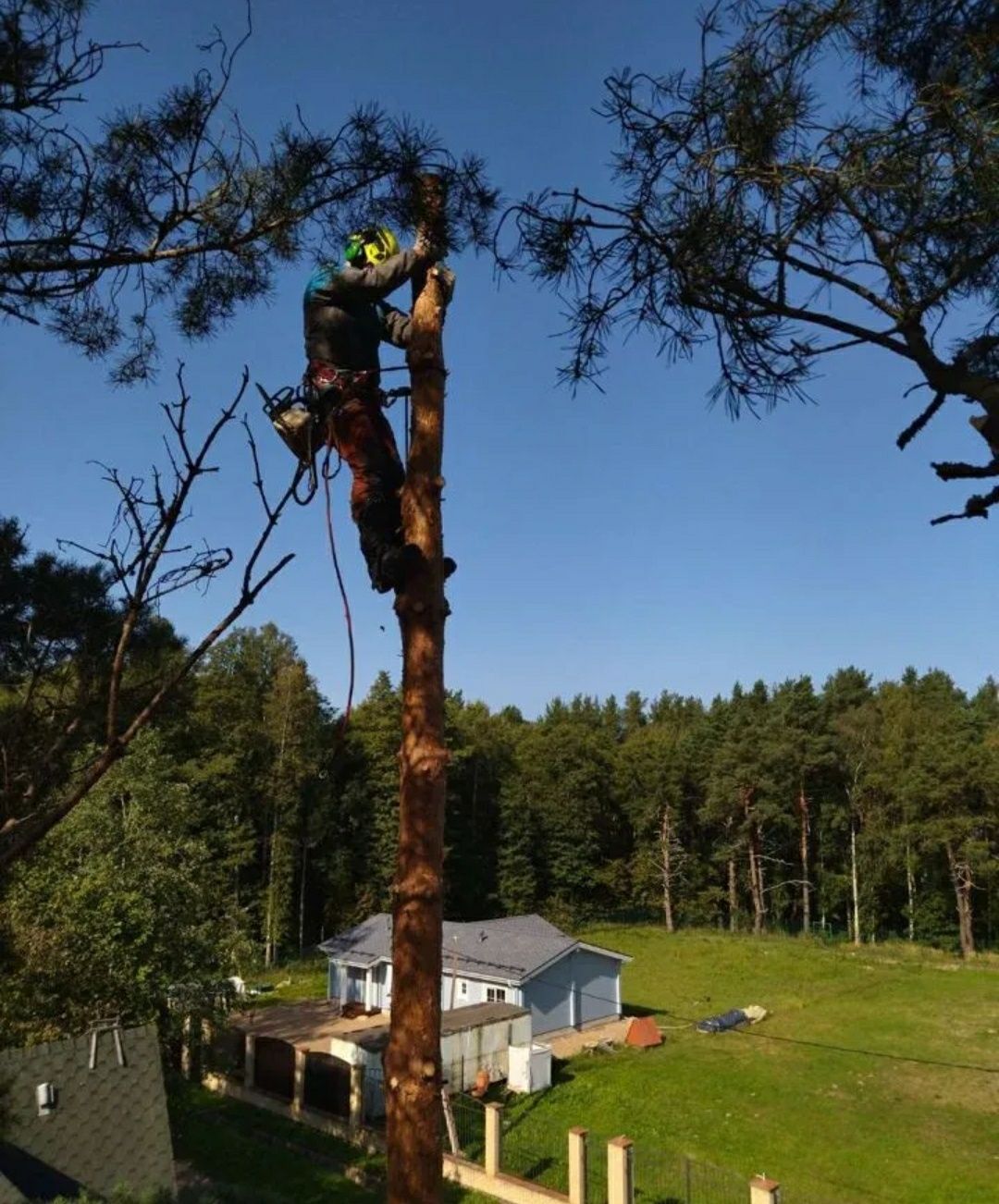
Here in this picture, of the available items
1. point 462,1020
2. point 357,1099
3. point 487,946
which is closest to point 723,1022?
point 487,946

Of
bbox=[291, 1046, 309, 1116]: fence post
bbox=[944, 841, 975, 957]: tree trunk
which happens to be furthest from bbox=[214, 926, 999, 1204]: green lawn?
bbox=[944, 841, 975, 957]: tree trunk

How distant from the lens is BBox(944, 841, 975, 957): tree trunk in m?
30.9

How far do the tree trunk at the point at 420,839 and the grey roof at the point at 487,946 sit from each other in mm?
17685

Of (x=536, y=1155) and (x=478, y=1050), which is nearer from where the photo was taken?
(x=536, y=1155)

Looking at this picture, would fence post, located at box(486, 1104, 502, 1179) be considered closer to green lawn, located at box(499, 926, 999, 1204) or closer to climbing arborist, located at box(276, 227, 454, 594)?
green lawn, located at box(499, 926, 999, 1204)

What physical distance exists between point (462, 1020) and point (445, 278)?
16071 millimetres

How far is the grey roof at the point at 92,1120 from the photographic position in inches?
266

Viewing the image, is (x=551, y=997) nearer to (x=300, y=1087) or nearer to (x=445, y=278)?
(x=300, y=1087)

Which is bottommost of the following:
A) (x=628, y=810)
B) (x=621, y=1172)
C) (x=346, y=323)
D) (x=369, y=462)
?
(x=621, y=1172)

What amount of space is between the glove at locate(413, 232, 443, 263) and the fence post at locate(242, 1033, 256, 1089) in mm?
15489

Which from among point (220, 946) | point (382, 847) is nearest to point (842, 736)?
point (382, 847)

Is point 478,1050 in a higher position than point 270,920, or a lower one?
lower

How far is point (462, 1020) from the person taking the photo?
1673 cm

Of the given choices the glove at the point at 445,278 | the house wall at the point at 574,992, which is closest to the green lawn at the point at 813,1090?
the house wall at the point at 574,992
